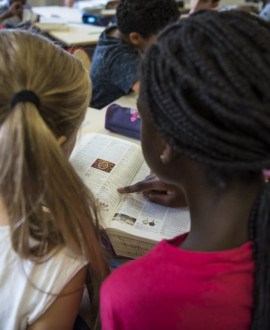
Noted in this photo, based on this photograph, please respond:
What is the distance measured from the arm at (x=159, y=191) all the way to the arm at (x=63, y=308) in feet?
0.91

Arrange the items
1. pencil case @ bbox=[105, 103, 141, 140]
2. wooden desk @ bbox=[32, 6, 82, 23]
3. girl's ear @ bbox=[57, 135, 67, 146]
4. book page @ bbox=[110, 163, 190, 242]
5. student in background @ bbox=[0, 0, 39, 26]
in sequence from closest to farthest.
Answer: girl's ear @ bbox=[57, 135, 67, 146] → book page @ bbox=[110, 163, 190, 242] → pencil case @ bbox=[105, 103, 141, 140] → student in background @ bbox=[0, 0, 39, 26] → wooden desk @ bbox=[32, 6, 82, 23]

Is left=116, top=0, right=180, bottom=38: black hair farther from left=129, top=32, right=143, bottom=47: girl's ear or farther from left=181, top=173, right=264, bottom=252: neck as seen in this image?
left=181, top=173, right=264, bottom=252: neck

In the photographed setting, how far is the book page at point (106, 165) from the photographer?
0.79m

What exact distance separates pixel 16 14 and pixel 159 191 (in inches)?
88.7

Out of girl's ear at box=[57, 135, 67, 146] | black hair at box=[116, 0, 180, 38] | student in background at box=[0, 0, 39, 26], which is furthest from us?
student in background at box=[0, 0, 39, 26]

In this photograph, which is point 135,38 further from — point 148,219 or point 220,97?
point 220,97

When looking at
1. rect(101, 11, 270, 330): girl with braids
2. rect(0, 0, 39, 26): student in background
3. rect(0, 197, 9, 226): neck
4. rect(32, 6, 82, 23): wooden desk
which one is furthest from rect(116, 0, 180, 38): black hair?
rect(32, 6, 82, 23): wooden desk

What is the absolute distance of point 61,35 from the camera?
2389 mm

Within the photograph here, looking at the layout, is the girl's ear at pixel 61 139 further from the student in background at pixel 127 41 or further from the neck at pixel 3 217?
the student in background at pixel 127 41

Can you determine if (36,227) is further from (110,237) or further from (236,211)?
(236,211)

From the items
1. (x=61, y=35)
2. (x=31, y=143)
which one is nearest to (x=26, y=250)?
(x=31, y=143)

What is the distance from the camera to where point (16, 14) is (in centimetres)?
233

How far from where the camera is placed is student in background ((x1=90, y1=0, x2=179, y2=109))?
1312mm

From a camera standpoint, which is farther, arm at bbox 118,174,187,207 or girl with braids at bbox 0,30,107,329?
arm at bbox 118,174,187,207
